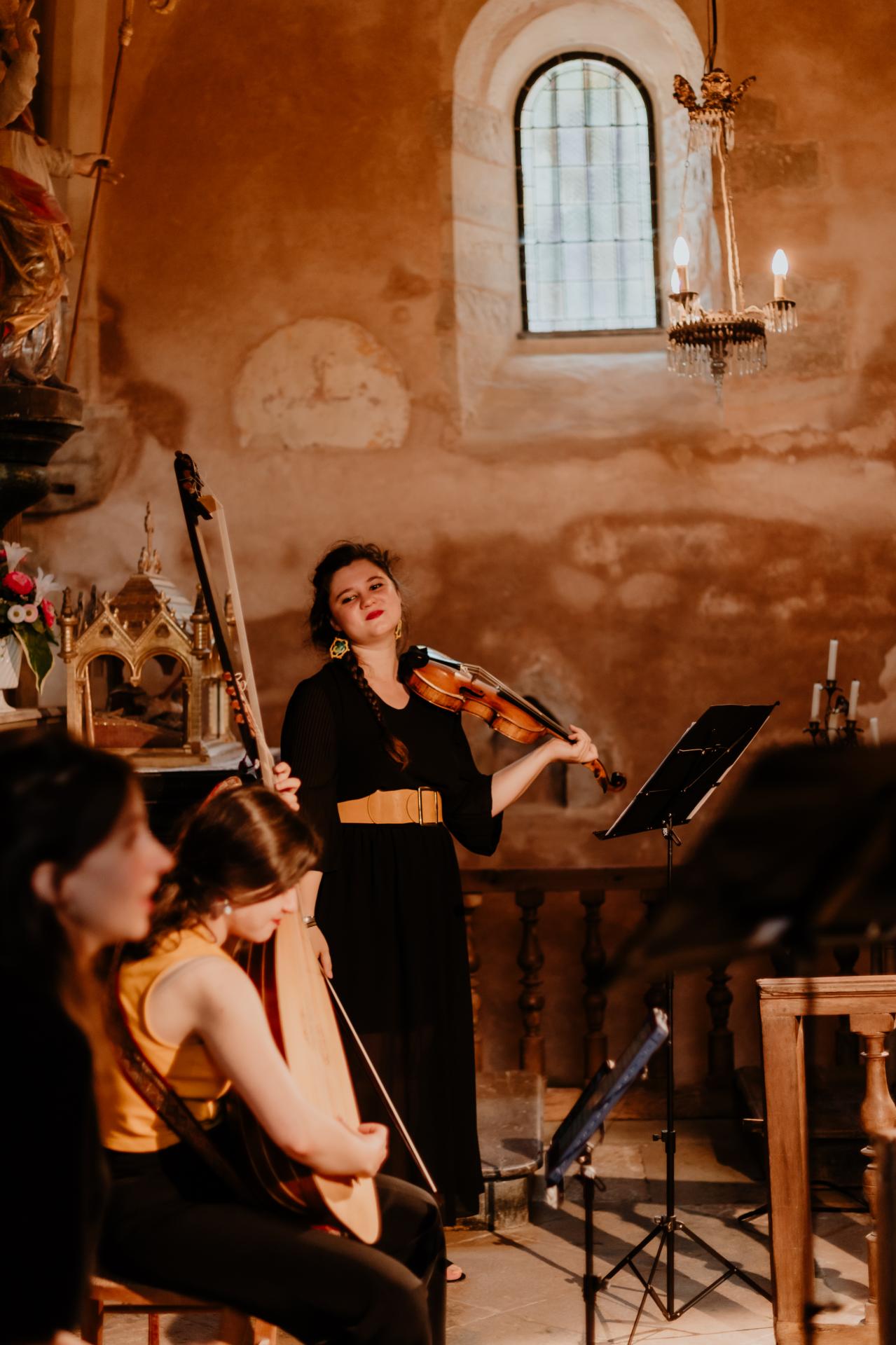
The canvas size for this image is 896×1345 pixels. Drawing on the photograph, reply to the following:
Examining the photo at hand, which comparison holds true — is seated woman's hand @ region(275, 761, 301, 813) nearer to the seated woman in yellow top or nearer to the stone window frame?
the seated woman in yellow top

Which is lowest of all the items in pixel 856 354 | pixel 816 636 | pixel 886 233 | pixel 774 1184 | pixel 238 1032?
pixel 774 1184

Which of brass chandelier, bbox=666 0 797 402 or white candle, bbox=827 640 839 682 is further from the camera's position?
white candle, bbox=827 640 839 682

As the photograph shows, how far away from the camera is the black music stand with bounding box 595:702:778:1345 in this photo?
11.5ft

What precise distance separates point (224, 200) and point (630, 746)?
124 inches

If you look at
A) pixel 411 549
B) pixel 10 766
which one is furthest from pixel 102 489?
pixel 10 766

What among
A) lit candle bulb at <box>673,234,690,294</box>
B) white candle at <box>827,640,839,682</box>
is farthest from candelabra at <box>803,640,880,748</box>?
lit candle bulb at <box>673,234,690,294</box>

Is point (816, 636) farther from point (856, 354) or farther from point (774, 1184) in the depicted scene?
point (774, 1184)

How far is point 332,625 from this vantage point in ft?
12.5

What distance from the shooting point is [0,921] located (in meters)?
1.74

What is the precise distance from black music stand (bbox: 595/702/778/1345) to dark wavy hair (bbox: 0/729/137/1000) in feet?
6.04

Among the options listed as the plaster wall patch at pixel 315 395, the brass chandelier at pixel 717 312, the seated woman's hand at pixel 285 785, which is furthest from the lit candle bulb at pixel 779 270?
the seated woman's hand at pixel 285 785

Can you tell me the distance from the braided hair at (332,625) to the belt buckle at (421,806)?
0.31 feet

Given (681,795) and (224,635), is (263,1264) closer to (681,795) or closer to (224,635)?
(224,635)

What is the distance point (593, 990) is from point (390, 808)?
244cm
